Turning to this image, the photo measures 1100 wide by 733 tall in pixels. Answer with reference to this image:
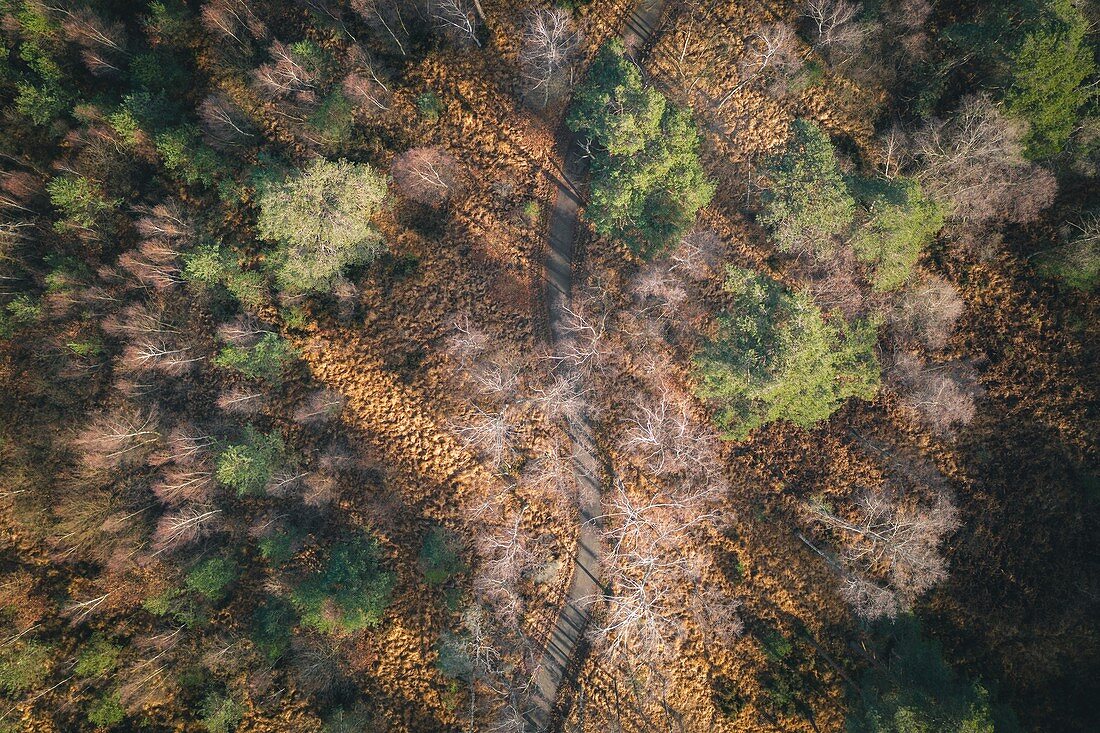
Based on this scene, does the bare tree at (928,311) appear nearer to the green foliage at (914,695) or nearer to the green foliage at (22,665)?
the green foliage at (914,695)

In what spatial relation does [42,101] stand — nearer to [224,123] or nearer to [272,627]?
[224,123]

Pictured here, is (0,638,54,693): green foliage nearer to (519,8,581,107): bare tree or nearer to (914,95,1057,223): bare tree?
(519,8,581,107): bare tree

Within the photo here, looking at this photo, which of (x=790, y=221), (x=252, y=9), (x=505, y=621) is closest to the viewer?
(x=790, y=221)

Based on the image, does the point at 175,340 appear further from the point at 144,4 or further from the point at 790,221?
the point at 790,221

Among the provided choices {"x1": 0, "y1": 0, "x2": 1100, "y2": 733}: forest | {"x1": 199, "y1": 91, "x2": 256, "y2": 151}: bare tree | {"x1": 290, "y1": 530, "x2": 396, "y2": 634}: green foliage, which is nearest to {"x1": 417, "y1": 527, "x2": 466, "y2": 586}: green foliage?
{"x1": 0, "y1": 0, "x2": 1100, "y2": 733}: forest

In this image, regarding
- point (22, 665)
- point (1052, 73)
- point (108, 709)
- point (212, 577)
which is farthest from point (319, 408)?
point (1052, 73)

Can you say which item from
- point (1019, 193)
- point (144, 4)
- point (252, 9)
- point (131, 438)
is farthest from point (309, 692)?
point (1019, 193)

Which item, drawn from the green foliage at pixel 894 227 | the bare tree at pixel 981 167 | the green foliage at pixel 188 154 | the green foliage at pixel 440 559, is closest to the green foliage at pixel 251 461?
the green foliage at pixel 440 559
